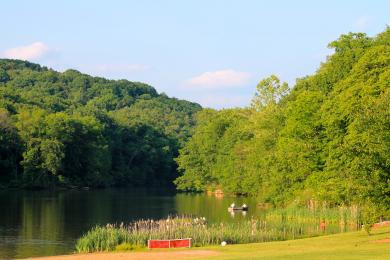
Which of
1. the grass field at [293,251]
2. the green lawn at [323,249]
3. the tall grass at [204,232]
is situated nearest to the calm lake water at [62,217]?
the tall grass at [204,232]

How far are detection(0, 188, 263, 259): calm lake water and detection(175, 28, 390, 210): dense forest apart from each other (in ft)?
18.6

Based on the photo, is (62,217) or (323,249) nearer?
(323,249)

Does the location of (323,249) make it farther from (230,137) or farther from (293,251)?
(230,137)

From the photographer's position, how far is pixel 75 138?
118 meters

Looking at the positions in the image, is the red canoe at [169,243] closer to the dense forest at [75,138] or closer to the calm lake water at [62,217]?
the calm lake water at [62,217]

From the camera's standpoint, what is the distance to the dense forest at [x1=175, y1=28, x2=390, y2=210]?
107 feet

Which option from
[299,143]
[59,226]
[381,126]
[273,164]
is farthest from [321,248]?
[273,164]

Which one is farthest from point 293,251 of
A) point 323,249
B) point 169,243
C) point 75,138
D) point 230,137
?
point 75,138

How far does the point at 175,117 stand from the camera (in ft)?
611

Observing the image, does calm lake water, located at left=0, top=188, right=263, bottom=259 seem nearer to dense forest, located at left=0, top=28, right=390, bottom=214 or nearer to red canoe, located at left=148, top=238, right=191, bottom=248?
red canoe, located at left=148, top=238, right=191, bottom=248

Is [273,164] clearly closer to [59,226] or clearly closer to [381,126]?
[59,226]

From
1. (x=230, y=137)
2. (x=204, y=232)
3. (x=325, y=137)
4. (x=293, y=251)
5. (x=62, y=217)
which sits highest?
(x=230, y=137)

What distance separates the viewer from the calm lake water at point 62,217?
39688 millimetres

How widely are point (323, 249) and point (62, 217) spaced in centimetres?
3203
